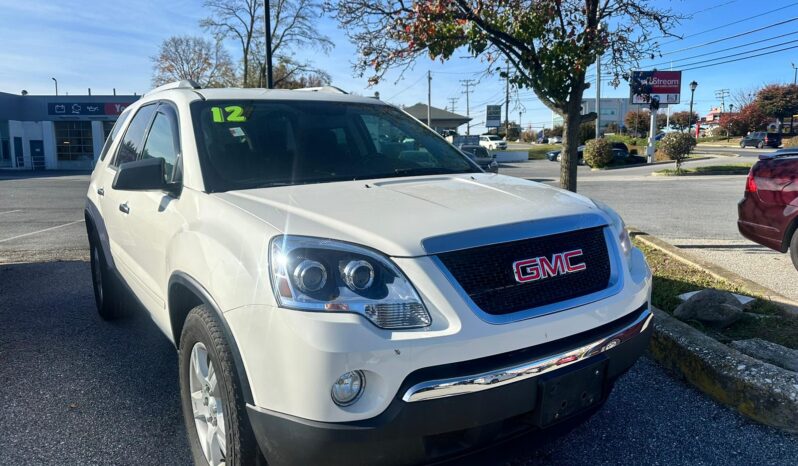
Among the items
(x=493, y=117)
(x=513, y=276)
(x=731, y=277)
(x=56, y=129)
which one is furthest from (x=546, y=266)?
(x=493, y=117)

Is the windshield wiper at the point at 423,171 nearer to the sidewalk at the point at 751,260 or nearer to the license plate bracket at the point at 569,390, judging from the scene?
the license plate bracket at the point at 569,390

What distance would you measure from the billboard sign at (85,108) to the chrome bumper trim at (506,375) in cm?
4594

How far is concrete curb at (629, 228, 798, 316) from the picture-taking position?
4.57m

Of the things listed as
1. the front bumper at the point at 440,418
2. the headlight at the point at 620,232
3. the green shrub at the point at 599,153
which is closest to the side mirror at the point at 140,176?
the front bumper at the point at 440,418

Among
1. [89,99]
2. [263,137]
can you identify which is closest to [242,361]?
[263,137]

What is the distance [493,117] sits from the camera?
90.2 metres

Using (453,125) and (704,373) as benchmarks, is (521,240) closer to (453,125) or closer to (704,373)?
(704,373)

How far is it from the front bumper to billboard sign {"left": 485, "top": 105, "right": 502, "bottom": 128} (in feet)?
296

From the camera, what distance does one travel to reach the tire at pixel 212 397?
7.09 ft

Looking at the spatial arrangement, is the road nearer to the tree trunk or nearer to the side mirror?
the tree trunk

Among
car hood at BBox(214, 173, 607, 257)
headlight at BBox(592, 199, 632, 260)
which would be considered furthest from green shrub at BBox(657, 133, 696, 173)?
car hood at BBox(214, 173, 607, 257)

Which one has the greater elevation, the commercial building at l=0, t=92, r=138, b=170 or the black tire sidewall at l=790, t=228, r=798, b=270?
the commercial building at l=0, t=92, r=138, b=170

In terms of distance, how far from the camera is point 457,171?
357 centimetres

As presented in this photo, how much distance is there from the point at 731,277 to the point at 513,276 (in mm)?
4062
